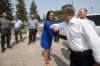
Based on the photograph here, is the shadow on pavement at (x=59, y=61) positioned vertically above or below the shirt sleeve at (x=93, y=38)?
Result: below

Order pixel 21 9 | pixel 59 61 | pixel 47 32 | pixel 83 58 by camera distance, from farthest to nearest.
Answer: pixel 21 9, pixel 59 61, pixel 47 32, pixel 83 58

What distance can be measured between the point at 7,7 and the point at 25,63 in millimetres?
63466

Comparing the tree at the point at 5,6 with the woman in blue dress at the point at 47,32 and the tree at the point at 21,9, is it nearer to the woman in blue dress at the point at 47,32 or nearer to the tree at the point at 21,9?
the tree at the point at 21,9

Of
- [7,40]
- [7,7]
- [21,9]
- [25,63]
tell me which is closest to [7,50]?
[7,40]

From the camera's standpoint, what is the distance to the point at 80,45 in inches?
177

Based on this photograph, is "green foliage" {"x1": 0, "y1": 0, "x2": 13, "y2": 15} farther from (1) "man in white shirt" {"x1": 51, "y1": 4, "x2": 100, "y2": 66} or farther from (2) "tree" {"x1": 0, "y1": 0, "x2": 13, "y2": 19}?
(1) "man in white shirt" {"x1": 51, "y1": 4, "x2": 100, "y2": 66}

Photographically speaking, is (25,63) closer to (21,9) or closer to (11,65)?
(11,65)

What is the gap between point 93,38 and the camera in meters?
4.23

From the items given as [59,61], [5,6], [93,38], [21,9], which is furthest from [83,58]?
[21,9]

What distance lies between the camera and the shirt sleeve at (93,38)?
416cm

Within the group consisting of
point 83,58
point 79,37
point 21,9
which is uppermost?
point 79,37

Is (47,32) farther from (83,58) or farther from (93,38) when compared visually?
(93,38)

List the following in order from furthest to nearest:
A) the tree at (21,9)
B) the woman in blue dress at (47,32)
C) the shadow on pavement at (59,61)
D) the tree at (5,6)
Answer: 1. the tree at (21,9)
2. the tree at (5,6)
3. the shadow on pavement at (59,61)
4. the woman in blue dress at (47,32)

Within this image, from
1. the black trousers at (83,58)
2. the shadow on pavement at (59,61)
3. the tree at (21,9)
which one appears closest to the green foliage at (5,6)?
the tree at (21,9)
